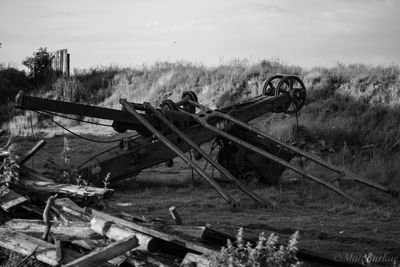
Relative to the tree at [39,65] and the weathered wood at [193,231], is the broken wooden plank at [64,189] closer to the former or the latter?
the weathered wood at [193,231]

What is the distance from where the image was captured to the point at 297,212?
922 cm

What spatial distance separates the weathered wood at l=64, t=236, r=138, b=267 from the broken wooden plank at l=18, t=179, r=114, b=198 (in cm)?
155

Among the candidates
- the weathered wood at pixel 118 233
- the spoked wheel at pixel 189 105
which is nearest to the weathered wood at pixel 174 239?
the weathered wood at pixel 118 233

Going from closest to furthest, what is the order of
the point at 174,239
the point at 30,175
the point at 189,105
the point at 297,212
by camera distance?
the point at 174,239 → the point at 30,175 → the point at 297,212 → the point at 189,105

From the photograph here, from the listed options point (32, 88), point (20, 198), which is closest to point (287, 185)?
point (20, 198)

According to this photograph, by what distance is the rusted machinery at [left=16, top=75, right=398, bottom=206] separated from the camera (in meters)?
10.0

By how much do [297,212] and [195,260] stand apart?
15.1 ft

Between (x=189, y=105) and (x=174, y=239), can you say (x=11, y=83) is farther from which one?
(x=174, y=239)

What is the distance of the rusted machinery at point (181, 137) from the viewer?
10.0 metres

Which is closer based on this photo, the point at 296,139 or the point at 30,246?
the point at 30,246

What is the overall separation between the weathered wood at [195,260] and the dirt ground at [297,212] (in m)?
1.67

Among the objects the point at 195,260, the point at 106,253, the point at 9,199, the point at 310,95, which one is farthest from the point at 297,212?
the point at 310,95

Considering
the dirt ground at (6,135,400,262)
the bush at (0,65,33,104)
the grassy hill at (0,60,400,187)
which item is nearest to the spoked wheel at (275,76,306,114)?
the grassy hill at (0,60,400,187)

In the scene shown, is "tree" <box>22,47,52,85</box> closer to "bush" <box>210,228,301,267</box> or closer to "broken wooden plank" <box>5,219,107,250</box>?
"broken wooden plank" <box>5,219,107,250</box>
